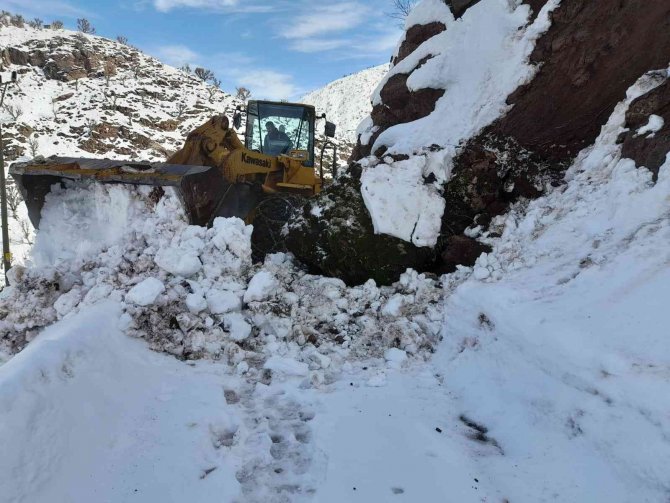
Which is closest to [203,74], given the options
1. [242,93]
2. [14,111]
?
[242,93]

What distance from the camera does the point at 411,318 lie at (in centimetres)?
478

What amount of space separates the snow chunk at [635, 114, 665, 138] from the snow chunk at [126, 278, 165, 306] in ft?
16.6

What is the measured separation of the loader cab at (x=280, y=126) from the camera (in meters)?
9.02

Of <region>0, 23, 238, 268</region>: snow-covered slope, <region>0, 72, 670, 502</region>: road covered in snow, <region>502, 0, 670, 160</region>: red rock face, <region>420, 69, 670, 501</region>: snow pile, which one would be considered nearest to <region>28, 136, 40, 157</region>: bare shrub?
<region>0, 23, 238, 268</region>: snow-covered slope

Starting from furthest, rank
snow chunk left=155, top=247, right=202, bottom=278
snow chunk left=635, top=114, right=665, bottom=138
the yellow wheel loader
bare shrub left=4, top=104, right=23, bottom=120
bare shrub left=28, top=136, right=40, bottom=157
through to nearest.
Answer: bare shrub left=4, top=104, right=23, bottom=120
bare shrub left=28, top=136, right=40, bottom=157
the yellow wheel loader
snow chunk left=155, top=247, right=202, bottom=278
snow chunk left=635, top=114, right=665, bottom=138

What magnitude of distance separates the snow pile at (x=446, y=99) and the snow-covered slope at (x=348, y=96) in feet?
200

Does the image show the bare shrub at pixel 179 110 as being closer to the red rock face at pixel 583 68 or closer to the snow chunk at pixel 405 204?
the red rock face at pixel 583 68

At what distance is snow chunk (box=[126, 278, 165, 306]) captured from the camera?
4324 mm

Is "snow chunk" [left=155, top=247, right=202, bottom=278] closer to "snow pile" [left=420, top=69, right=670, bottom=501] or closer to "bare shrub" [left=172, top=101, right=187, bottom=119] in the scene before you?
"snow pile" [left=420, top=69, right=670, bottom=501]

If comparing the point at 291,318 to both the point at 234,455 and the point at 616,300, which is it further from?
the point at 616,300

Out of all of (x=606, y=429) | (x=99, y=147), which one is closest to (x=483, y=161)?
(x=606, y=429)

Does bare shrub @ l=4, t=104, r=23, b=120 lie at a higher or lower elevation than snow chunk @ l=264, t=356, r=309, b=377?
higher

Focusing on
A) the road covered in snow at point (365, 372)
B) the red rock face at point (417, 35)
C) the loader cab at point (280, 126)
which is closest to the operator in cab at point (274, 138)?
the loader cab at point (280, 126)

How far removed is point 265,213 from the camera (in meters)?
6.63
